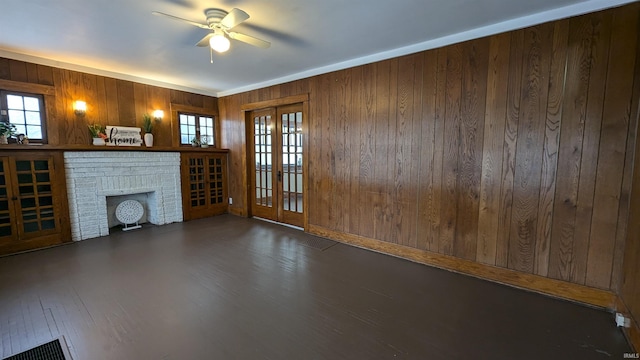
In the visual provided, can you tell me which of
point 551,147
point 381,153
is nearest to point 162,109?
point 381,153

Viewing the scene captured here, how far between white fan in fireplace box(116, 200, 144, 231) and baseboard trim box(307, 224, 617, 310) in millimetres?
3752

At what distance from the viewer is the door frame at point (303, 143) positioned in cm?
437

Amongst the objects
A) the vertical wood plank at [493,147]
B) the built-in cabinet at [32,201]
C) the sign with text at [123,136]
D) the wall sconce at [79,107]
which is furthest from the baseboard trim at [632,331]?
the wall sconce at [79,107]

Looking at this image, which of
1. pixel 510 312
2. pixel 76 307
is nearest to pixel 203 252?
pixel 76 307

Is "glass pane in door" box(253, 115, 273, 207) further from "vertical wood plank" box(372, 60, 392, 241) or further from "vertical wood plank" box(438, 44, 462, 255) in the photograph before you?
"vertical wood plank" box(438, 44, 462, 255)

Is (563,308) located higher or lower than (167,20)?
lower

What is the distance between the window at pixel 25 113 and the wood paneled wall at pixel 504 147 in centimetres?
424

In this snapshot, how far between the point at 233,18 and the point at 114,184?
12.0 ft

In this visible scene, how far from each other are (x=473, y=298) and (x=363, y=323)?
116cm

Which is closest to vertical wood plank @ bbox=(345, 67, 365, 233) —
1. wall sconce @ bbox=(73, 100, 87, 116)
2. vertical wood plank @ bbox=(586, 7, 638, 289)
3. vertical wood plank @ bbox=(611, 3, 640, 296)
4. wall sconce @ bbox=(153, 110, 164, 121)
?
vertical wood plank @ bbox=(586, 7, 638, 289)

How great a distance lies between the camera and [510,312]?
227 centimetres

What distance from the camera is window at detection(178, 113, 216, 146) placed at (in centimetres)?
544

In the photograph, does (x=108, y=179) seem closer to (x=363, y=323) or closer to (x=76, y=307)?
(x=76, y=307)

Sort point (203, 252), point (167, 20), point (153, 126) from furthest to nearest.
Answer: point (153, 126), point (203, 252), point (167, 20)
